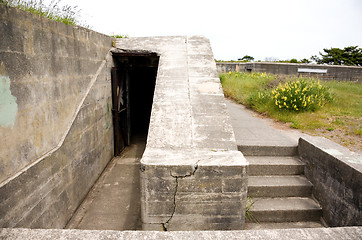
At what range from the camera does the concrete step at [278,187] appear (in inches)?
131

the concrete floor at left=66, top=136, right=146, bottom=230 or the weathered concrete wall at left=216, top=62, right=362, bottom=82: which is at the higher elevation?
the weathered concrete wall at left=216, top=62, right=362, bottom=82

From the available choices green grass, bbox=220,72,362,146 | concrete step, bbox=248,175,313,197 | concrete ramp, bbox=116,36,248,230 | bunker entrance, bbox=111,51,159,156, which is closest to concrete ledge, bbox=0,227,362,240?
concrete ramp, bbox=116,36,248,230

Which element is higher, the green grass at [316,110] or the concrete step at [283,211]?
the green grass at [316,110]

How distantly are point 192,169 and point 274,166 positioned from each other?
1.73 metres

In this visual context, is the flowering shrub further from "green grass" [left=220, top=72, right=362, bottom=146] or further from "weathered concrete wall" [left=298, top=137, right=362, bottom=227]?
"weathered concrete wall" [left=298, top=137, right=362, bottom=227]

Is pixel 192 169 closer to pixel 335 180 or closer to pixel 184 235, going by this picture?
pixel 184 235

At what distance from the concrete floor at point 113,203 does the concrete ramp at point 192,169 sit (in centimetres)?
141

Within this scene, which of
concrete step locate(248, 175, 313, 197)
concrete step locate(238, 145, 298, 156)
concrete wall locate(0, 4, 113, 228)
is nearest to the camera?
concrete wall locate(0, 4, 113, 228)

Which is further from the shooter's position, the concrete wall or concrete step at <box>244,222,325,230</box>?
concrete step at <box>244,222,325,230</box>

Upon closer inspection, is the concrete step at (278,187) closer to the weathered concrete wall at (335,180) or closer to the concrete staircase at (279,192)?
the concrete staircase at (279,192)

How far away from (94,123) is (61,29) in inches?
79.4

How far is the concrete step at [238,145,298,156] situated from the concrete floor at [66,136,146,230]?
7.05 feet

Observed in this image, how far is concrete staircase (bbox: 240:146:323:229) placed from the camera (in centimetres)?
309

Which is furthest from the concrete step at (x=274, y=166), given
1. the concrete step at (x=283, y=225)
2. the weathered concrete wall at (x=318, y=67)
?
the weathered concrete wall at (x=318, y=67)
